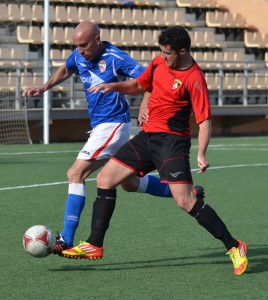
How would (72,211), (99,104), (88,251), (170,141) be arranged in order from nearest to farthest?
(170,141)
(88,251)
(72,211)
(99,104)

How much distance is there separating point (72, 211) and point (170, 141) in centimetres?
100

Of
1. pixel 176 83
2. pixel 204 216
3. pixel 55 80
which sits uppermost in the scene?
pixel 176 83

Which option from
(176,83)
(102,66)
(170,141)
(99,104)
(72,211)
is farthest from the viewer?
(99,104)

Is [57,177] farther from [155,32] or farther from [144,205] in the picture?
[155,32]

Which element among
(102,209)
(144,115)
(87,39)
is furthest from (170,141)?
(87,39)

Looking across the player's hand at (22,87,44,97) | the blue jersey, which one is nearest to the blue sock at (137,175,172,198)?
the blue jersey

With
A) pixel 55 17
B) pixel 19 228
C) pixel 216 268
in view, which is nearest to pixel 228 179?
pixel 19 228

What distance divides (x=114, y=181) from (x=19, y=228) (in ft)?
6.44

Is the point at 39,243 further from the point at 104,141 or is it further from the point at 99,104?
the point at 99,104

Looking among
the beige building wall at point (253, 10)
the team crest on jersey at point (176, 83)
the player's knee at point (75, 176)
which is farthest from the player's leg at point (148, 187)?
the beige building wall at point (253, 10)

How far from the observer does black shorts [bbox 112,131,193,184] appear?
5.89 m

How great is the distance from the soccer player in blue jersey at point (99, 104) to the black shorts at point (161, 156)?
646 millimetres

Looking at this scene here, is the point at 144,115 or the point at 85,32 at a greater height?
the point at 85,32

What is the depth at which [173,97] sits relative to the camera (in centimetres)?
587
